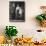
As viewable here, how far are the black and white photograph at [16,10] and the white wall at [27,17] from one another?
0.16 feet

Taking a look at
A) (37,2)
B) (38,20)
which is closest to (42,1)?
(37,2)

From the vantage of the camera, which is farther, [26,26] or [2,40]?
[26,26]

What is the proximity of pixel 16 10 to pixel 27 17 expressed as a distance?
0.22 meters

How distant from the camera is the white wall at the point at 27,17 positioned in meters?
3.01

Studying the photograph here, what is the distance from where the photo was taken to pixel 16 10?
9.94 feet

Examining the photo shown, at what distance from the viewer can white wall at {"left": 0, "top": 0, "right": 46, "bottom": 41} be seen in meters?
3.01

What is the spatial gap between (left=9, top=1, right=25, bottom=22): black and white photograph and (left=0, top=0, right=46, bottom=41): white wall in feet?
0.16

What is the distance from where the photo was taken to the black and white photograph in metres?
3.01

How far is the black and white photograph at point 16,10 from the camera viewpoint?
119 inches

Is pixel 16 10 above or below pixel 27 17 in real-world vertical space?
above

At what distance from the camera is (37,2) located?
3010 mm

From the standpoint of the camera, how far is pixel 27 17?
9.89ft

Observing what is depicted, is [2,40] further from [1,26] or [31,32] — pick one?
[31,32]

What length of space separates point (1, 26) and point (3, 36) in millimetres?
189
